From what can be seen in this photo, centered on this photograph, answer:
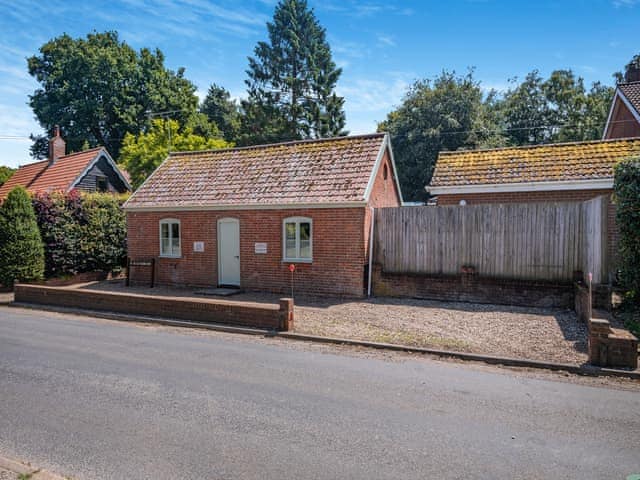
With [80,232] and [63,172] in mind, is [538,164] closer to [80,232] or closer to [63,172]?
[80,232]

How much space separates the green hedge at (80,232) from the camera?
17375mm

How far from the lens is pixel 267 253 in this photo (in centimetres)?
1469

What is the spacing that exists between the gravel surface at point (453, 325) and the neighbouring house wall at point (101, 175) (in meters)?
19.0

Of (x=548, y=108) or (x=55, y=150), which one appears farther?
(x=548, y=108)

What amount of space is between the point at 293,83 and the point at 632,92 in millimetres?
28870

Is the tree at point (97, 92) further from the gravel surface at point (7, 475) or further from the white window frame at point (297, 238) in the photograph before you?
the gravel surface at point (7, 475)

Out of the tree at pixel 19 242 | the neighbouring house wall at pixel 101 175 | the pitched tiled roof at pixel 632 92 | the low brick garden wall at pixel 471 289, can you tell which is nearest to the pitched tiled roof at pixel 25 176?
the neighbouring house wall at pixel 101 175

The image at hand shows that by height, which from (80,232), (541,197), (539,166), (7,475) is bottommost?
(7,475)

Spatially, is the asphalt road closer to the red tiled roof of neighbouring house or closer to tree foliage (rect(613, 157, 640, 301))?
tree foliage (rect(613, 157, 640, 301))

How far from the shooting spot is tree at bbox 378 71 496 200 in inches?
1313

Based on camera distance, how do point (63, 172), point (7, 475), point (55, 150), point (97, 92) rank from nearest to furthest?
point (7, 475)
point (63, 172)
point (55, 150)
point (97, 92)

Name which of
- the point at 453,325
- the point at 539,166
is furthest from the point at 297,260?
the point at 539,166

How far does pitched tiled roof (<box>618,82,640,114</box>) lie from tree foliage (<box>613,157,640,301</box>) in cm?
1274

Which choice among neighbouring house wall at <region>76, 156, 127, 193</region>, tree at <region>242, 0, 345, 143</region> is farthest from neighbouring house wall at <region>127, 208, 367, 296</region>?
Answer: tree at <region>242, 0, 345, 143</region>
